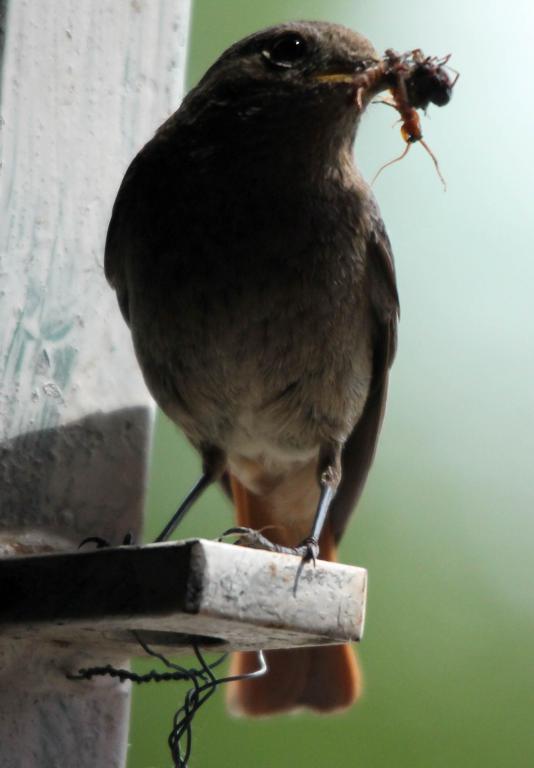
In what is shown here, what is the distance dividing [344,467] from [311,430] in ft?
1.43

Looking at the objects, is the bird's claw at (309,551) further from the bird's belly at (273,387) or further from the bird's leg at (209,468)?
the bird's leg at (209,468)

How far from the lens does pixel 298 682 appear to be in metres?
3.24

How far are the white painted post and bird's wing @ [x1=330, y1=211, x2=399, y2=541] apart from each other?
0.53 m

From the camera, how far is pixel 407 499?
5.85 m

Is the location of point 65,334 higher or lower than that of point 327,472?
higher

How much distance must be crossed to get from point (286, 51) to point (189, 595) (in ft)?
4.04

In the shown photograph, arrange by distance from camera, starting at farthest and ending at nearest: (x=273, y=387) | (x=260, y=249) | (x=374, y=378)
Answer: (x=374, y=378) < (x=273, y=387) < (x=260, y=249)

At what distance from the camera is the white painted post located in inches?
104

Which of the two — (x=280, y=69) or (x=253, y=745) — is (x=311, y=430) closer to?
(x=280, y=69)


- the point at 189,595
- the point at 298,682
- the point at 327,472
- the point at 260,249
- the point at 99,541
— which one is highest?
the point at 260,249

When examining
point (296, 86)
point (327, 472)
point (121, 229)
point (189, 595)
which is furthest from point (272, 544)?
point (296, 86)

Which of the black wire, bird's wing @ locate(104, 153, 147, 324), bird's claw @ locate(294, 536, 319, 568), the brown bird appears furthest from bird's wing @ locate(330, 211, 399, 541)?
the black wire

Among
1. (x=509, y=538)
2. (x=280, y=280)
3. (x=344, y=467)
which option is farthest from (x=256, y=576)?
(x=509, y=538)

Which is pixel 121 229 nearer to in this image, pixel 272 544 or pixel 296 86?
pixel 296 86
